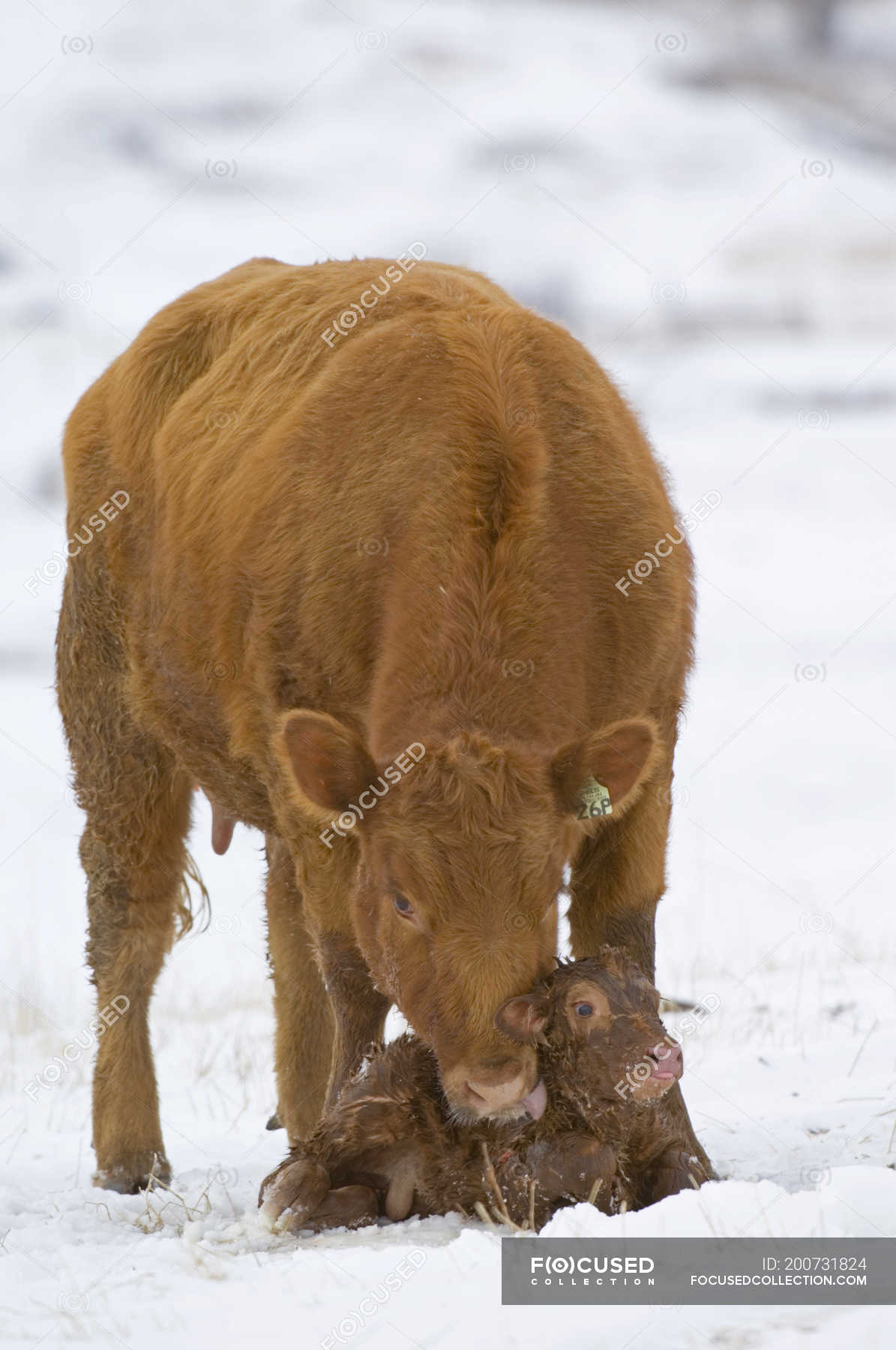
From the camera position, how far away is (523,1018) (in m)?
3.99

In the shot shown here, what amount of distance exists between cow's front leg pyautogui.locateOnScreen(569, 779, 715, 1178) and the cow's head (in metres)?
0.61

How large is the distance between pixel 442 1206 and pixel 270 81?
63817 millimetres

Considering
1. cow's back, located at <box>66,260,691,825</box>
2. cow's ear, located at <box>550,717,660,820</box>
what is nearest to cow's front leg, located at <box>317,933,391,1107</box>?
cow's back, located at <box>66,260,691,825</box>

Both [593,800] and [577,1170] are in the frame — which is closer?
[577,1170]

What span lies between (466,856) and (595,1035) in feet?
1.89

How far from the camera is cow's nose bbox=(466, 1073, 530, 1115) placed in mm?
3924

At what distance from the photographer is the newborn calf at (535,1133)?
4.05 metres

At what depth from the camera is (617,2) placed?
2403 inches

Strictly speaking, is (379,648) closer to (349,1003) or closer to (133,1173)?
(349,1003)

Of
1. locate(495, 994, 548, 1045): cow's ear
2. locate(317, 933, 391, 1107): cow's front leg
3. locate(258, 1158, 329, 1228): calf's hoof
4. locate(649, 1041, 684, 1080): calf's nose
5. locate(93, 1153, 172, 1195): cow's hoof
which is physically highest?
locate(317, 933, 391, 1107): cow's front leg

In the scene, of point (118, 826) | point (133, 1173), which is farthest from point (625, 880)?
point (118, 826)

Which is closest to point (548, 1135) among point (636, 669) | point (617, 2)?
point (636, 669)

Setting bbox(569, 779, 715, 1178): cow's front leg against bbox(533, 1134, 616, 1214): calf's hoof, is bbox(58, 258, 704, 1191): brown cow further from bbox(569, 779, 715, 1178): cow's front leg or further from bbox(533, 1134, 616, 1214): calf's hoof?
bbox(533, 1134, 616, 1214): calf's hoof

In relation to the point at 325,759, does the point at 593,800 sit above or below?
below
